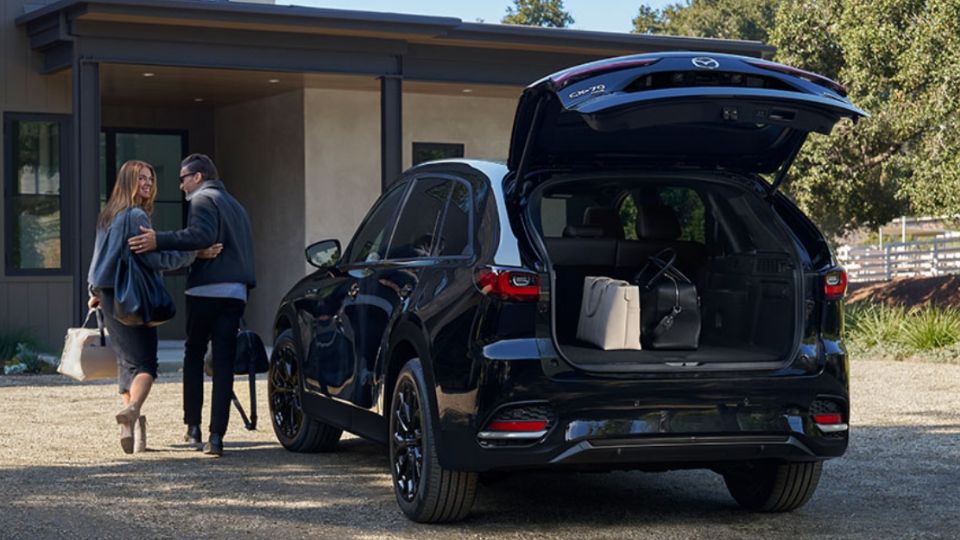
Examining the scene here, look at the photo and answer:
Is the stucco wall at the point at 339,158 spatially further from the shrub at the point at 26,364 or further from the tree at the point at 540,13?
the tree at the point at 540,13

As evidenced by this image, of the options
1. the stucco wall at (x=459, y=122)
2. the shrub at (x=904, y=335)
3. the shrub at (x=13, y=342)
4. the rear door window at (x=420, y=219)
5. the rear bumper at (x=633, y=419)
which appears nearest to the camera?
the rear bumper at (x=633, y=419)

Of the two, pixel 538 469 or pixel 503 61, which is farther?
pixel 503 61

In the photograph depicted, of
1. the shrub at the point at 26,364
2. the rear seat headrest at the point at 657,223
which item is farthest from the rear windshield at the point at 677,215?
the shrub at the point at 26,364

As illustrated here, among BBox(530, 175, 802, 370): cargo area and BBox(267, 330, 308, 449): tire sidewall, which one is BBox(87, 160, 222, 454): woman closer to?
BBox(267, 330, 308, 449): tire sidewall

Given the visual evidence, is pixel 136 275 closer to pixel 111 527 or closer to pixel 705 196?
pixel 111 527

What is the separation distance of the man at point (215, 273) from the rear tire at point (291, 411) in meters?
0.34

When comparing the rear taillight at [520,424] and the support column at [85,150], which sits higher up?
the support column at [85,150]

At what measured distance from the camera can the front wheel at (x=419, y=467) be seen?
7289mm

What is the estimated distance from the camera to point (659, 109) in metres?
7.05

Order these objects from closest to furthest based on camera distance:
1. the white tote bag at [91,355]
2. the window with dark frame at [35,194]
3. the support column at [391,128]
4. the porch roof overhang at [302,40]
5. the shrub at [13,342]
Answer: the white tote bag at [91,355], the porch roof overhang at [302,40], the shrub at [13,342], the support column at [391,128], the window with dark frame at [35,194]

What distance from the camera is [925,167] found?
82.9 feet

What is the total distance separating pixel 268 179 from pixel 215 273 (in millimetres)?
11236

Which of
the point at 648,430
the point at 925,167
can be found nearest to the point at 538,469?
the point at 648,430

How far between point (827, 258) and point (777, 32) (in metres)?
24.7
